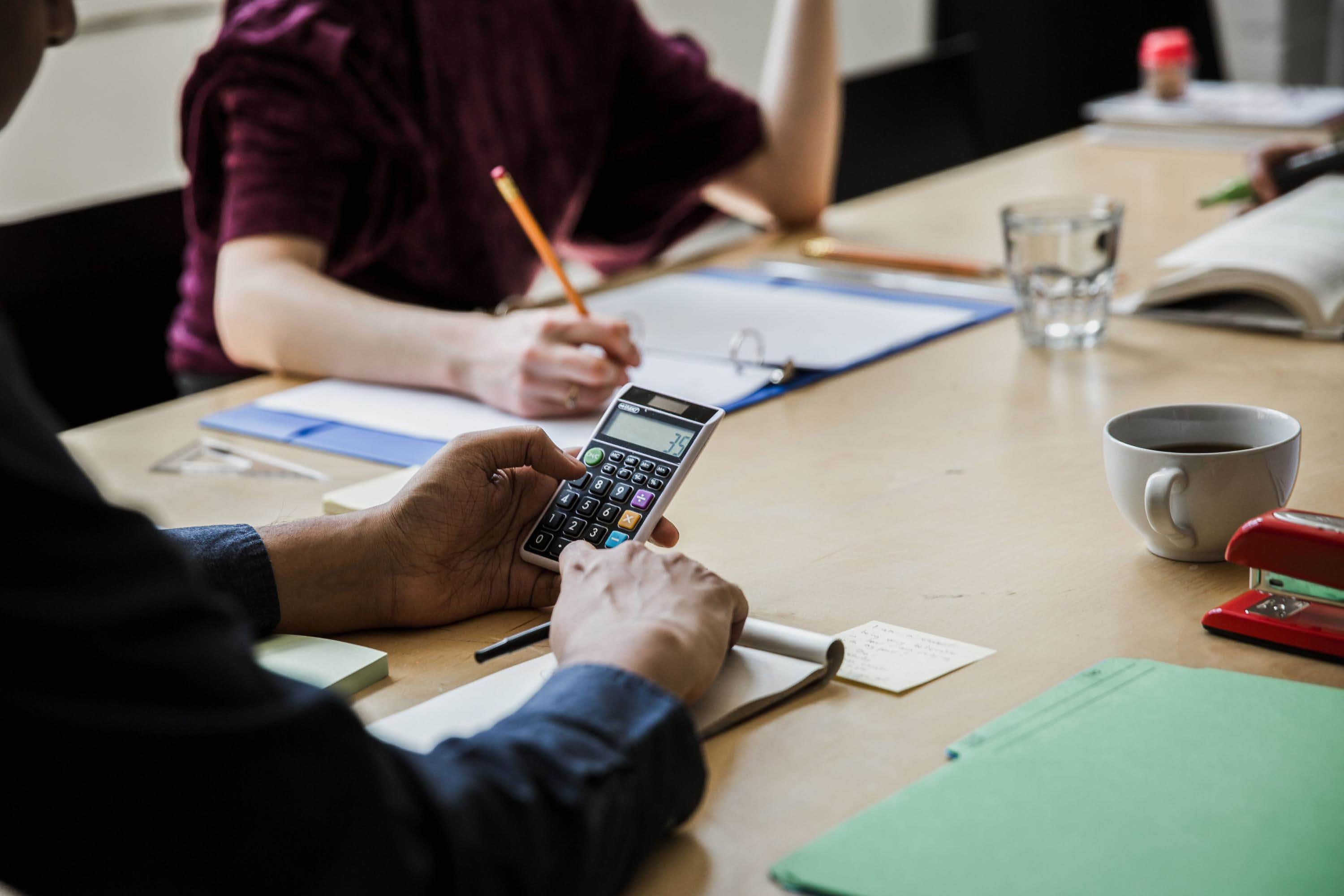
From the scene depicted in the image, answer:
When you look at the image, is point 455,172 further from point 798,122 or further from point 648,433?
point 648,433

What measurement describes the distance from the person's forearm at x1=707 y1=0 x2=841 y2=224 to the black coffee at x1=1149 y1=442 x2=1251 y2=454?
1.10 meters

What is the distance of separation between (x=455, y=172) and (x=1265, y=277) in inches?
36.4

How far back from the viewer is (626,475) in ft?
3.00

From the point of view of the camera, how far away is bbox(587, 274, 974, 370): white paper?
1.41 m

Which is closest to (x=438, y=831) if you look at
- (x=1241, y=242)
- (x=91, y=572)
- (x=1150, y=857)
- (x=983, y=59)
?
(x=91, y=572)

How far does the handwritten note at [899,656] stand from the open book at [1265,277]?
706 mm

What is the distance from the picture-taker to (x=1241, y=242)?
1.41m

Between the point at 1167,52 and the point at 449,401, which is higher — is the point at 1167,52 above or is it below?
above

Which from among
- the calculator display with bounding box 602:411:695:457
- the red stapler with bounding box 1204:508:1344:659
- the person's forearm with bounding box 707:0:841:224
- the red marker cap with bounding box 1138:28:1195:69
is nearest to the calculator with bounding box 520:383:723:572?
the calculator display with bounding box 602:411:695:457

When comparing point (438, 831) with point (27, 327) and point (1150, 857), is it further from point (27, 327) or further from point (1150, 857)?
point (27, 327)

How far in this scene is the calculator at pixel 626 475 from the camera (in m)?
0.89

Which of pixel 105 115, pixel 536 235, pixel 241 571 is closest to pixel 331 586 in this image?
pixel 241 571

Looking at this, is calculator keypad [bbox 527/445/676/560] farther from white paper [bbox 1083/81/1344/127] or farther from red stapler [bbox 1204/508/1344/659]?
white paper [bbox 1083/81/1344/127]

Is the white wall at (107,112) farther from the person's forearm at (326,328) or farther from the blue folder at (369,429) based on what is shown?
the blue folder at (369,429)
